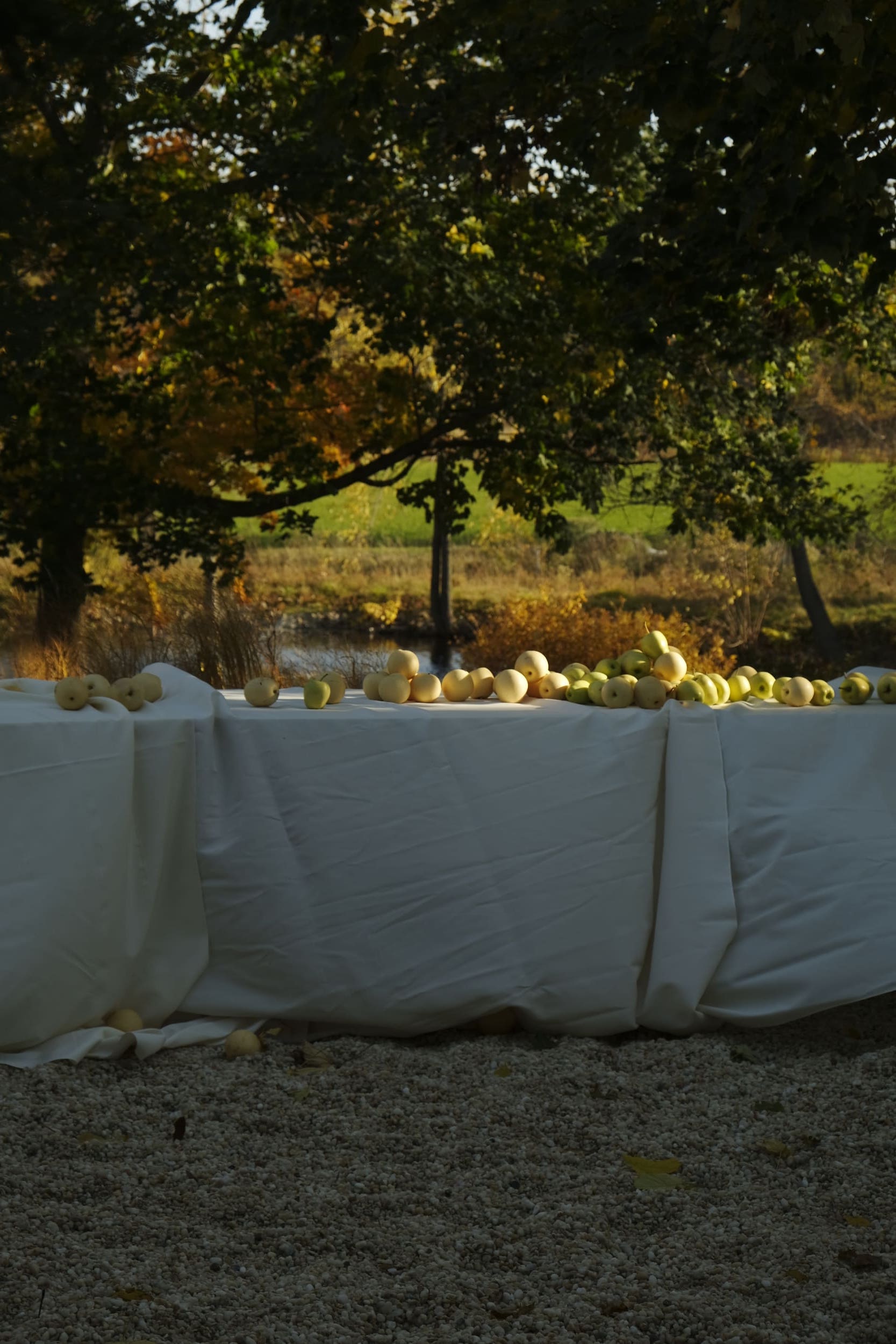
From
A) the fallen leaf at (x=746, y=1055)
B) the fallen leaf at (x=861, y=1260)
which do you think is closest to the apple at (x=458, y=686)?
the fallen leaf at (x=746, y=1055)

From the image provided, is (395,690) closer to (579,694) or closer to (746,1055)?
(579,694)

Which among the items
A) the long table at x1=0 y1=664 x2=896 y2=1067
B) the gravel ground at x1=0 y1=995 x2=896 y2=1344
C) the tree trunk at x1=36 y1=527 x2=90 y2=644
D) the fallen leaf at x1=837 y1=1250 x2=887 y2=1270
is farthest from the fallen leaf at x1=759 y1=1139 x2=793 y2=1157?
the tree trunk at x1=36 y1=527 x2=90 y2=644

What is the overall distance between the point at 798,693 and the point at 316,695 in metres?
1.07

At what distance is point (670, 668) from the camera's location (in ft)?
9.09

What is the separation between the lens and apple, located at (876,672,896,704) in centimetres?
279

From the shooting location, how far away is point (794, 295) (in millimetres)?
5902

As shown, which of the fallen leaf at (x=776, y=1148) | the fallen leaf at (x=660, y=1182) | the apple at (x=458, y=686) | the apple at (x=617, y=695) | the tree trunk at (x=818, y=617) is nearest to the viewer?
the fallen leaf at (x=660, y=1182)

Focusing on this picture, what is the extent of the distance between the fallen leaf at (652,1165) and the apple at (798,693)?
3.64 ft

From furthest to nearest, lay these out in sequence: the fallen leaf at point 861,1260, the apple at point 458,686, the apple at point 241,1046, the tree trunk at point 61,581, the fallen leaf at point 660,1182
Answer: the tree trunk at point 61,581 < the apple at point 458,686 < the apple at point 241,1046 < the fallen leaf at point 660,1182 < the fallen leaf at point 861,1260

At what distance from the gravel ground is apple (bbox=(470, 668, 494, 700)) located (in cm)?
77

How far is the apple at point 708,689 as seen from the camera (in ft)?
8.89

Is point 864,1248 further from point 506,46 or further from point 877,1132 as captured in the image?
point 506,46

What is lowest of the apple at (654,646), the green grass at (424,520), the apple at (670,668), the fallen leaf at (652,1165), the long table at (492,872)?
the fallen leaf at (652,1165)

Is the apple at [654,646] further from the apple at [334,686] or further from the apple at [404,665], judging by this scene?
the apple at [334,686]
